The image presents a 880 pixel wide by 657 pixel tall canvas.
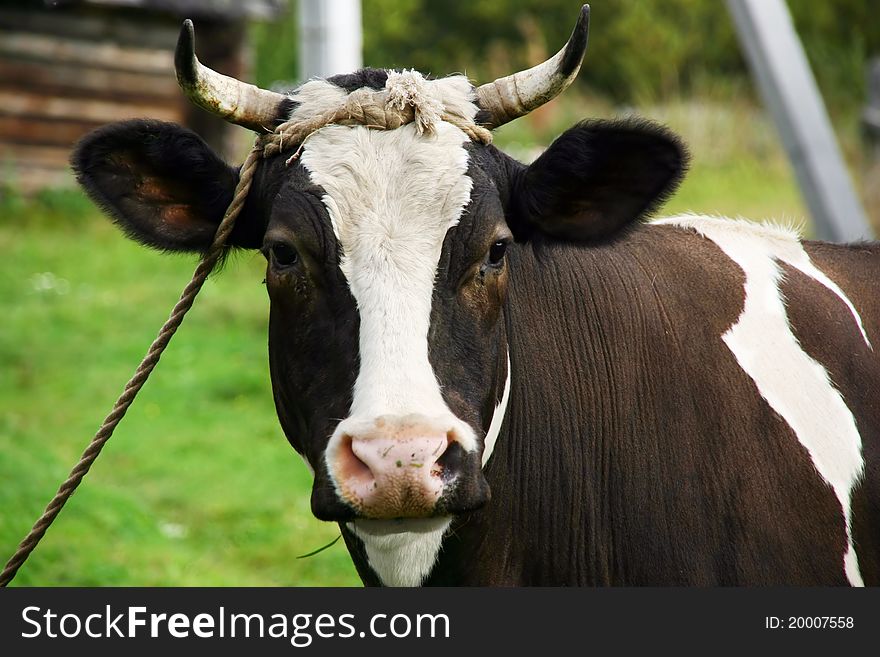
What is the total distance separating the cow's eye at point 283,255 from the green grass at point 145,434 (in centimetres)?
356

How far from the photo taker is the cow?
314 cm

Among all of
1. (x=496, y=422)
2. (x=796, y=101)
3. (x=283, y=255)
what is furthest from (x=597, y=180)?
(x=796, y=101)

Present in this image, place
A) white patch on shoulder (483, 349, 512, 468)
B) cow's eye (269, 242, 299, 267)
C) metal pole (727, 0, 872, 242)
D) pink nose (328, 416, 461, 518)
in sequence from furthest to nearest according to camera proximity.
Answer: metal pole (727, 0, 872, 242) → white patch on shoulder (483, 349, 512, 468) → cow's eye (269, 242, 299, 267) → pink nose (328, 416, 461, 518)

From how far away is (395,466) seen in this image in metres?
2.76

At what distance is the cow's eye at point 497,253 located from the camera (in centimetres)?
328

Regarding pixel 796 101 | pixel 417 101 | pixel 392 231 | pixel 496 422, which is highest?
pixel 417 101

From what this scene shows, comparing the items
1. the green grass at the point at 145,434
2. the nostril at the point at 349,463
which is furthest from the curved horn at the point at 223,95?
the green grass at the point at 145,434

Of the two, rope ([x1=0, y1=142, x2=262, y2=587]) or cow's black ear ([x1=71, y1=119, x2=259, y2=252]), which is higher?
cow's black ear ([x1=71, y1=119, x2=259, y2=252])

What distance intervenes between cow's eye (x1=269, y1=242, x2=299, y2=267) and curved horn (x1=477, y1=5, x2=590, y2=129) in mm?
707

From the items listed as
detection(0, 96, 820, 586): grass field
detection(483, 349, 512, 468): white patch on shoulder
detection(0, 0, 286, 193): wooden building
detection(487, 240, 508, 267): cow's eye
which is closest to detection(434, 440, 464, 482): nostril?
detection(483, 349, 512, 468): white patch on shoulder

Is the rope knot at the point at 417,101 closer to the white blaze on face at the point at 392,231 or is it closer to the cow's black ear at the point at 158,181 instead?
the white blaze on face at the point at 392,231

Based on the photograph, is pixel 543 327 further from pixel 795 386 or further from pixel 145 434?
pixel 145 434

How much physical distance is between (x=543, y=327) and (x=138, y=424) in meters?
5.89

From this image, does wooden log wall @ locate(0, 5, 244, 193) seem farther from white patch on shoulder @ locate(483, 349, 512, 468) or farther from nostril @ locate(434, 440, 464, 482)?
nostril @ locate(434, 440, 464, 482)
